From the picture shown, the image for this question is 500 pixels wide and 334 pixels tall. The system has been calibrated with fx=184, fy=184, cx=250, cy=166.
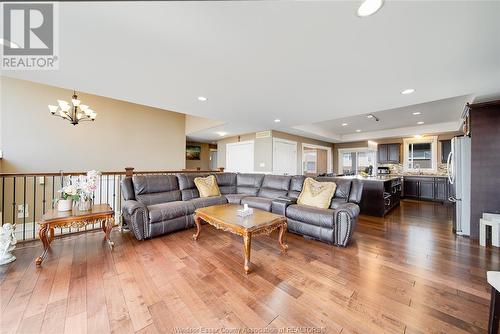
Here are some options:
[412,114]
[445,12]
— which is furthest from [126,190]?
[412,114]

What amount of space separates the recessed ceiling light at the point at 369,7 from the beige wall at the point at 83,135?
5.98 m

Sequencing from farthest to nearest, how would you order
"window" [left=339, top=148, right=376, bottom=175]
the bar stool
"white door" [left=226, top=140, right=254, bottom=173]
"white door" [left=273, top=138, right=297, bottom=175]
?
"window" [left=339, top=148, right=376, bottom=175], "white door" [left=226, top=140, right=254, bottom=173], "white door" [left=273, top=138, right=297, bottom=175], the bar stool

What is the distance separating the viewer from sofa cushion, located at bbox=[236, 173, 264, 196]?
4.59 metres

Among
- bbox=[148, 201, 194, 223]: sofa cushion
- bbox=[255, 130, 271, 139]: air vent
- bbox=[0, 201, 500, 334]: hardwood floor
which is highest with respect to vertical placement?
bbox=[255, 130, 271, 139]: air vent

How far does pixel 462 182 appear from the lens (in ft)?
10.2

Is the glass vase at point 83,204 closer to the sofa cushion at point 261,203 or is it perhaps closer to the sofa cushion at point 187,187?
the sofa cushion at point 187,187

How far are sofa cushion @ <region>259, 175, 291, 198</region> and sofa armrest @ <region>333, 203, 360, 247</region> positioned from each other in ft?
4.85

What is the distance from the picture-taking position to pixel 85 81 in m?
2.29

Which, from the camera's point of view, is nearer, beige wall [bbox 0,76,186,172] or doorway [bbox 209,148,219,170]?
beige wall [bbox 0,76,186,172]

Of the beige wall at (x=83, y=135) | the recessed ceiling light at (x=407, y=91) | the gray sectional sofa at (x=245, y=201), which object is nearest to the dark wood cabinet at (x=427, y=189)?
the gray sectional sofa at (x=245, y=201)

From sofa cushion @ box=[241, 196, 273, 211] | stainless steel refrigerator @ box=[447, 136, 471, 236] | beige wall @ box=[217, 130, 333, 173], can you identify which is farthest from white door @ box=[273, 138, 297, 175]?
stainless steel refrigerator @ box=[447, 136, 471, 236]

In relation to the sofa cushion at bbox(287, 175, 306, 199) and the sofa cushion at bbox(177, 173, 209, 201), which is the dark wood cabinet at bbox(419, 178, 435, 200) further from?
the sofa cushion at bbox(177, 173, 209, 201)

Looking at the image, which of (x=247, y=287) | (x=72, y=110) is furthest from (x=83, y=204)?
(x=72, y=110)

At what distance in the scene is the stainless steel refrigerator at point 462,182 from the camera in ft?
9.98
